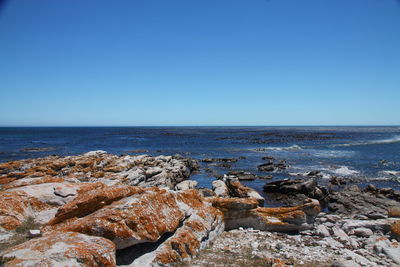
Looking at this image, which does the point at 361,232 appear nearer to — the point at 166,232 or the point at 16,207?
the point at 166,232

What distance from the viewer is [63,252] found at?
220 inches

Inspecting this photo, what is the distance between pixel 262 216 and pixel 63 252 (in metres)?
8.60

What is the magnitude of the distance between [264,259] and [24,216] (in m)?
8.67

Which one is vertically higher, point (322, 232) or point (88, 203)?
point (88, 203)

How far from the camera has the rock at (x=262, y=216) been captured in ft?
37.1

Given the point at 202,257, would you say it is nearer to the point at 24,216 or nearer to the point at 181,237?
the point at 181,237

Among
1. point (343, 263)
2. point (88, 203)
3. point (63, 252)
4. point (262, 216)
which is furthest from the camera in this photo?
point (262, 216)

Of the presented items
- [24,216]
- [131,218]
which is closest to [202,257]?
[131,218]

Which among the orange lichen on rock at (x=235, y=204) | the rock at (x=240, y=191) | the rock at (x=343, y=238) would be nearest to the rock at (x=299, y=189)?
the rock at (x=240, y=191)

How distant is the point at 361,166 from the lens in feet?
120

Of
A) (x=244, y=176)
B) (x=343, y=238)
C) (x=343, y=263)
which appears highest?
(x=343, y=263)

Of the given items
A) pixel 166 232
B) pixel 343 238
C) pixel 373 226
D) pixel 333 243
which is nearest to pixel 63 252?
pixel 166 232

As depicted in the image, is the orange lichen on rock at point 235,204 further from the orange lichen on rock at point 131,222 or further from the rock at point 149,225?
the orange lichen on rock at point 131,222

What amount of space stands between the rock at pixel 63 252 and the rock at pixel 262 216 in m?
6.35
